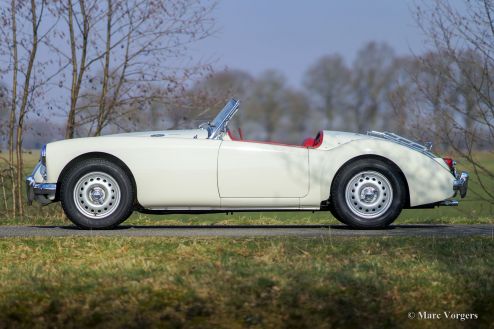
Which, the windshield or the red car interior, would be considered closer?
the red car interior

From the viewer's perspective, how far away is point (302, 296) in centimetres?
729

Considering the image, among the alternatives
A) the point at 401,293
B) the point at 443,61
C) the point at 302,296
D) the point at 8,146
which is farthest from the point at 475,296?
the point at 8,146

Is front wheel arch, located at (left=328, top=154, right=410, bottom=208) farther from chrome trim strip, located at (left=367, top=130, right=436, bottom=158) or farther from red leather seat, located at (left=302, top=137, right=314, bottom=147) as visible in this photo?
red leather seat, located at (left=302, top=137, right=314, bottom=147)

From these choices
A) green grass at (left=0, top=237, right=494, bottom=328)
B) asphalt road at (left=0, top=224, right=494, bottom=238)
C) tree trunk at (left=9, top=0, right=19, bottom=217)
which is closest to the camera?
green grass at (left=0, top=237, right=494, bottom=328)

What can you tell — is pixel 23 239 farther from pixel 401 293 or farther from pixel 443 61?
pixel 443 61

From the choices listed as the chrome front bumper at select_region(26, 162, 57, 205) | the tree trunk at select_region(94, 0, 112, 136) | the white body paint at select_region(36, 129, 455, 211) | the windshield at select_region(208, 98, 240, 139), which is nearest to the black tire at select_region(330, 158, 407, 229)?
the white body paint at select_region(36, 129, 455, 211)

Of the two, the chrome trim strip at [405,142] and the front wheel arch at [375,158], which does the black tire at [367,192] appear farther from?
the chrome trim strip at [405,142]

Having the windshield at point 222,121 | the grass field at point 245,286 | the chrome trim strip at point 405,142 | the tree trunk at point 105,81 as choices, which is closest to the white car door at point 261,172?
the windshield at point 222,121

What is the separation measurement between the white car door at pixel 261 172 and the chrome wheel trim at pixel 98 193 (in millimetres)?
1222

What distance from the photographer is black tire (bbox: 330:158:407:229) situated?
10.4 metres

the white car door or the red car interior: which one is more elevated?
the red car interior

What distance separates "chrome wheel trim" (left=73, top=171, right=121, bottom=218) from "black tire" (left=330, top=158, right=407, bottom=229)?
2.49 metres

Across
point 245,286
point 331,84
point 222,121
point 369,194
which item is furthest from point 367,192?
point 331,84

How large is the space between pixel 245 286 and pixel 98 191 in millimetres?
3558
